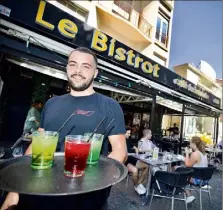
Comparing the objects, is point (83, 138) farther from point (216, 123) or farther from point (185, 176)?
point (216, 123)

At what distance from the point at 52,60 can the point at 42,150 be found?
3582mm

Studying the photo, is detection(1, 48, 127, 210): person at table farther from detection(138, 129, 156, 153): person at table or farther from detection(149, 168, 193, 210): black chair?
detection(138, 129, 156, 153): person at table

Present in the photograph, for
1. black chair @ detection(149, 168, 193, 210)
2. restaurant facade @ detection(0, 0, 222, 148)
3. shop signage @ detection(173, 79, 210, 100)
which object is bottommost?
black chair @ detection(149, 168, 193, 210)

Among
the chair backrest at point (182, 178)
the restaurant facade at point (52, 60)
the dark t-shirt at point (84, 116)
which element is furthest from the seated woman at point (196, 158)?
the dark t-shirt at point (84, 116)

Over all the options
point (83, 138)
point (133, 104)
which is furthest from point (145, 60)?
point (133, 104)

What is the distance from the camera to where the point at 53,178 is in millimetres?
775

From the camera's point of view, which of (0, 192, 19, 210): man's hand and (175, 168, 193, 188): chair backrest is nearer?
(0, 192, 19, 210): man's hand

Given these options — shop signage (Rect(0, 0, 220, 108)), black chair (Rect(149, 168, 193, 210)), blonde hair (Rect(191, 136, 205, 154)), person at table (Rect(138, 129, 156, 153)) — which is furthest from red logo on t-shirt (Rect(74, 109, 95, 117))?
person at table (Rect(138, 129, 156, 153))

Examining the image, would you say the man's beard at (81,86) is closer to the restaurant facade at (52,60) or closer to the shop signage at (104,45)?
the restaurant facade at (52,60)

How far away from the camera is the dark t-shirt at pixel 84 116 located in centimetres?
130

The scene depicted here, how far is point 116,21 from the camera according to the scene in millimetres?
10469

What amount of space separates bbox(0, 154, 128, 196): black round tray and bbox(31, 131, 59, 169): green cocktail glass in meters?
0.03

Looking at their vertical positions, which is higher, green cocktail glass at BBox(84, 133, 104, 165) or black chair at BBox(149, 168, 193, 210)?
green cocktail glass at BBox(84, 133, 104, 165)

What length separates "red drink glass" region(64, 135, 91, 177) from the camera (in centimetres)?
84
